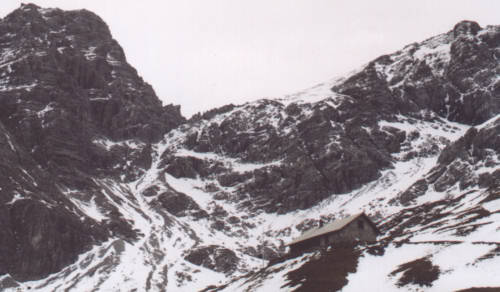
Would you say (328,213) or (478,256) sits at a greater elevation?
(478,256)

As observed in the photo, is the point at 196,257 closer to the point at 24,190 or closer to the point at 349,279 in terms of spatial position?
the point at 24,190

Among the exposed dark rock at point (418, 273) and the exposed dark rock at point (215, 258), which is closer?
the exposed dark rock at point (418, 273)

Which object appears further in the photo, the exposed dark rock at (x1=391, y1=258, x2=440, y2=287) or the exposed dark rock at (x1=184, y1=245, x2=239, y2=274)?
the exposed dark rock at (x1=184, y1=245, x2=239, y2=274)

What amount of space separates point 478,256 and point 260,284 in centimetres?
3073

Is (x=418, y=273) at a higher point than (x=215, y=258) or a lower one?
higher

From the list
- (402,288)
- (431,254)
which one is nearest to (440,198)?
(431,254)

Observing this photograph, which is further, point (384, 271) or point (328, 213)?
point (328, 213)

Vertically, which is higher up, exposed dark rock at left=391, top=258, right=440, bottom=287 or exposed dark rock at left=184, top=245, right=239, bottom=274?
exposed dark rock at left=391, top=258, right=440, bottom=287

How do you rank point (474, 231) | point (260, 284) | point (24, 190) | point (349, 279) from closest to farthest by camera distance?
point (349, 279)
point (474, 231)
point (260, 284)
point (24, 190)

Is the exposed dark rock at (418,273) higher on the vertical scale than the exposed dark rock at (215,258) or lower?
higher

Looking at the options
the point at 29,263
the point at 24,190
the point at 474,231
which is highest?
the point at 24,190

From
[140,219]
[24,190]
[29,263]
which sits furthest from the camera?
[140,219]

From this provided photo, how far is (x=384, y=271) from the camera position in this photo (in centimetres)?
5438

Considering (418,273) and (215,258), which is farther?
(215,258)
